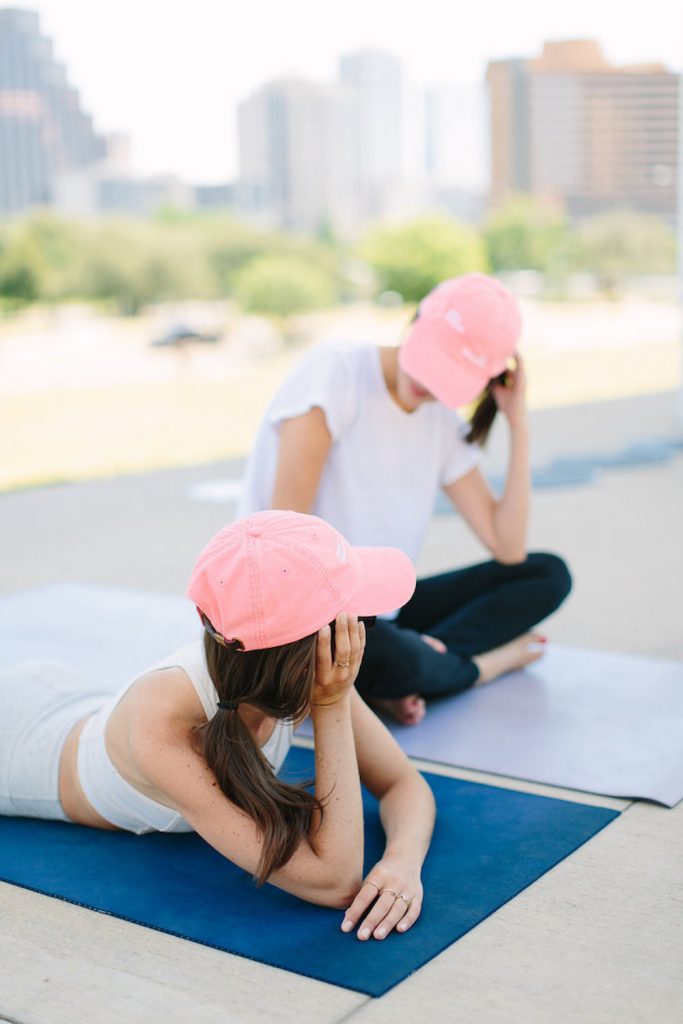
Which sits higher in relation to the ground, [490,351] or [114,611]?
[490,351]

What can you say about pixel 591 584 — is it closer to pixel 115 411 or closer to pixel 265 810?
pixel 265 810

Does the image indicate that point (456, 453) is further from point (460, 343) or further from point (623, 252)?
point (623, 252)

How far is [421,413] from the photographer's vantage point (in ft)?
9.52

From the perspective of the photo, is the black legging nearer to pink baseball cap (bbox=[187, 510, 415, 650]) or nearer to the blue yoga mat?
the blue yoga mat

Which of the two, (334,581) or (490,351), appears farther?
(490,351)

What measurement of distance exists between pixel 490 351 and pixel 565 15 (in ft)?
222

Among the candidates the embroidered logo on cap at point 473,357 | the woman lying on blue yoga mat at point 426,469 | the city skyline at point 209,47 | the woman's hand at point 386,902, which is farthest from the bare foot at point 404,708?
the city skyline at point 209,47

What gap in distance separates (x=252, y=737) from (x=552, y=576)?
139cm

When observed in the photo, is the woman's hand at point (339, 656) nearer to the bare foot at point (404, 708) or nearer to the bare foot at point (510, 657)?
the bare foot at point (404, 708)

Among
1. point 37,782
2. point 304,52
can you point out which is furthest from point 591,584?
point 304,52

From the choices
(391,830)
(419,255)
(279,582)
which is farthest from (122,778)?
(419,255)

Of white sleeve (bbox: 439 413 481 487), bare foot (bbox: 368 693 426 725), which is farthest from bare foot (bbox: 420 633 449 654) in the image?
white sleeve (bbox: 439 413 481 487)

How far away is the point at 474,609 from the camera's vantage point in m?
3.11

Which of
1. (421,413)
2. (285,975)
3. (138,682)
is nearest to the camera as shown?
(285,975)
